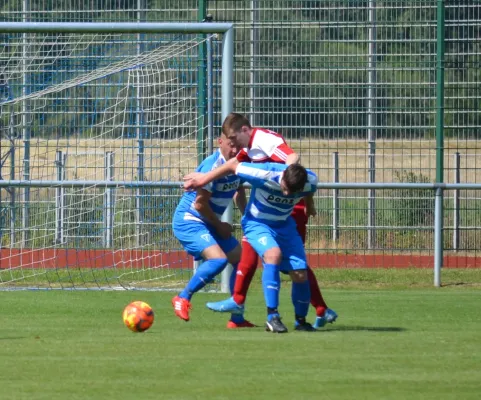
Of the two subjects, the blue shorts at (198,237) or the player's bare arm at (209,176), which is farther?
the blue shorts at (198,237)

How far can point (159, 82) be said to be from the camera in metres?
13.1

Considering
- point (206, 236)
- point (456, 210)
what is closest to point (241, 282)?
point (206, 236)

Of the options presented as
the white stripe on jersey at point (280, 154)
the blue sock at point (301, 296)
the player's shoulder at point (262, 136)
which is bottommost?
the blue sock at point (301, 296)

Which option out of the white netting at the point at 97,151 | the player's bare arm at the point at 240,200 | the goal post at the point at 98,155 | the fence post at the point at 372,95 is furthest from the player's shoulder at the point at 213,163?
the fence post at the point at 372,95

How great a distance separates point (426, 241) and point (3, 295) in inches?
222

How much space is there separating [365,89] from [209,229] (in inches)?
222

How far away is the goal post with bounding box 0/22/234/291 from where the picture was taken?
517 inches

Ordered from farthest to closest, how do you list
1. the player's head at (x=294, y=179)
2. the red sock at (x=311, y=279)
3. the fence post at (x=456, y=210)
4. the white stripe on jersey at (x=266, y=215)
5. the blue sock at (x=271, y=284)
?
the fence post at (x=456, y=210), the red sock at (x=311, y=279), the white stripe on jersey at (x=266, y=215), the blue sock at (x=271, y=284), the player's head at (x=294, y=179)

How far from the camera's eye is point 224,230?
969cm

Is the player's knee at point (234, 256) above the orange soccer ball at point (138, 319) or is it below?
above

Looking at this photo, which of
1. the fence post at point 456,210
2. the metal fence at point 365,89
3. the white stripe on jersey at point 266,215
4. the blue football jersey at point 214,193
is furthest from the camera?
the fence post at point 456,210

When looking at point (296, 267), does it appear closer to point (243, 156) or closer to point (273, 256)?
point (273, 256)

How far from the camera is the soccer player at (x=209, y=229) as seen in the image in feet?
30.7

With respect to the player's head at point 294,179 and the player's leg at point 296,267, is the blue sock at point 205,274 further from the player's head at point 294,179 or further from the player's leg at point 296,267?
the player's head at point 294,179
